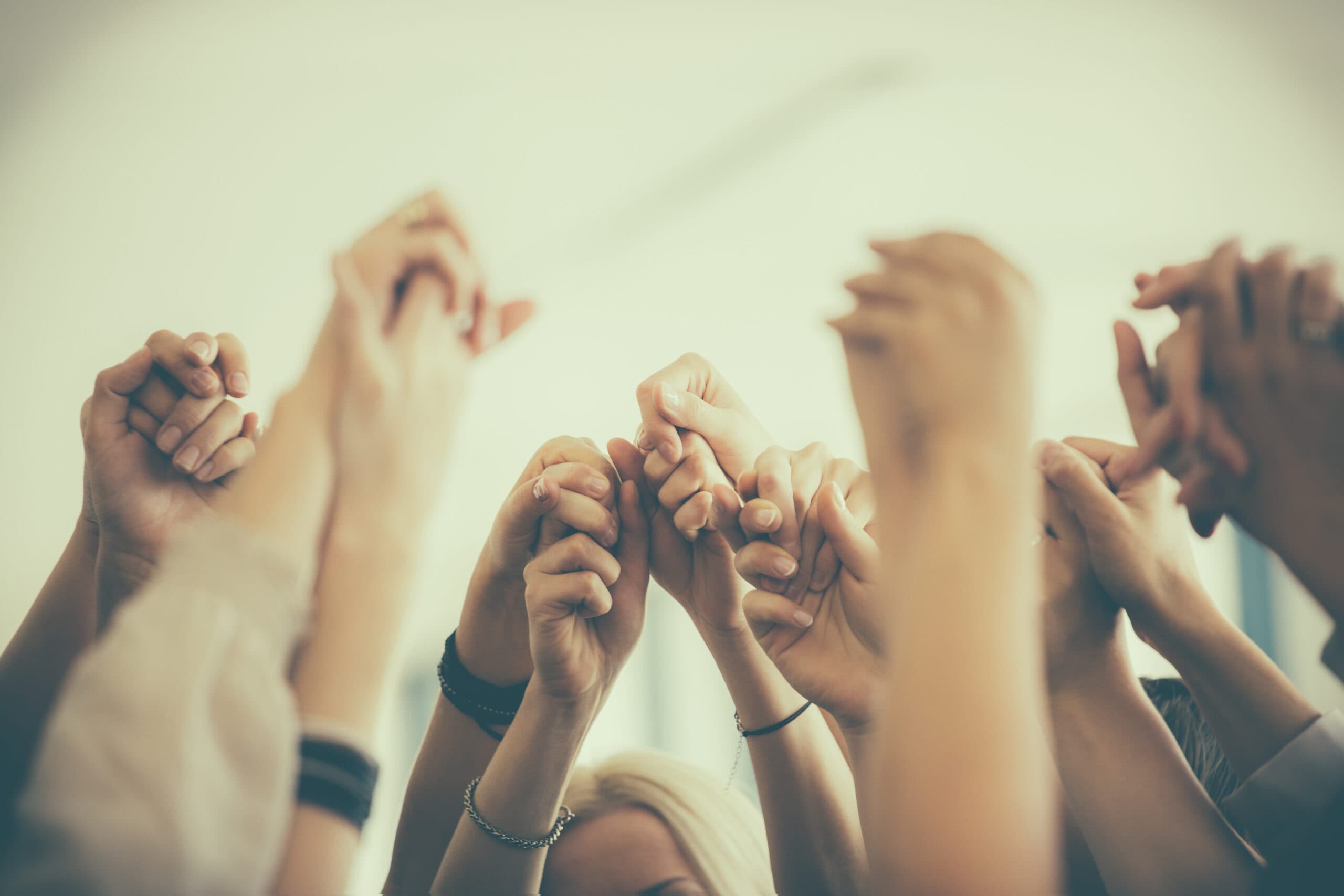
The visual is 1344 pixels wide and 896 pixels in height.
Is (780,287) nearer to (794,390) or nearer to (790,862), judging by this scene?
(794,390)

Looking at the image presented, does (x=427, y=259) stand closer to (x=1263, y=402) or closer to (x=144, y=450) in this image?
(x=144, y=450)

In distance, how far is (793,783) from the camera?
33.5 inches

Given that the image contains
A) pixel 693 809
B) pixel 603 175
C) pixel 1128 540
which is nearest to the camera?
pixel 1128 540

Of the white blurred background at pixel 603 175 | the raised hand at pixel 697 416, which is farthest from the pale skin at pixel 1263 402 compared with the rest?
the white blurred background at pixel 603 175

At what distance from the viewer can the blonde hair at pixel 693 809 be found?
1.07m

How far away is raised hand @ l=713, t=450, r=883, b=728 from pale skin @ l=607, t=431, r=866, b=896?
0.13 ft

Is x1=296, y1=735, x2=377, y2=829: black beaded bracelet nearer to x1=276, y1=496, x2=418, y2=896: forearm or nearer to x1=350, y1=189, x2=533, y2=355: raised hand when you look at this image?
x1=276, y1=496, x2=418, y2=896: forearm

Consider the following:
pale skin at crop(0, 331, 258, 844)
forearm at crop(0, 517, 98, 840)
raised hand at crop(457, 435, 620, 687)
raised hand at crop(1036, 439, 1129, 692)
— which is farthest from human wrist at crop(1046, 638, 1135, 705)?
forearm at crop(0, 517, 98, 840)

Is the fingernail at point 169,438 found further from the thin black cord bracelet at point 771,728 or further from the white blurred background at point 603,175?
the white blurred background at point 603,175

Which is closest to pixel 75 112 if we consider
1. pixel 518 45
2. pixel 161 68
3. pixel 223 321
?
pixel 161 68

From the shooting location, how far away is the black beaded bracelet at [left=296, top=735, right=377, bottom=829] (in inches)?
20.8

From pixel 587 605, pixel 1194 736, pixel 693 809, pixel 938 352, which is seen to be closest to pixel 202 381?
pixel 587 605

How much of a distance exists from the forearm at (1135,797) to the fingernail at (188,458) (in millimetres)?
827

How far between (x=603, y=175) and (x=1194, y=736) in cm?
145
